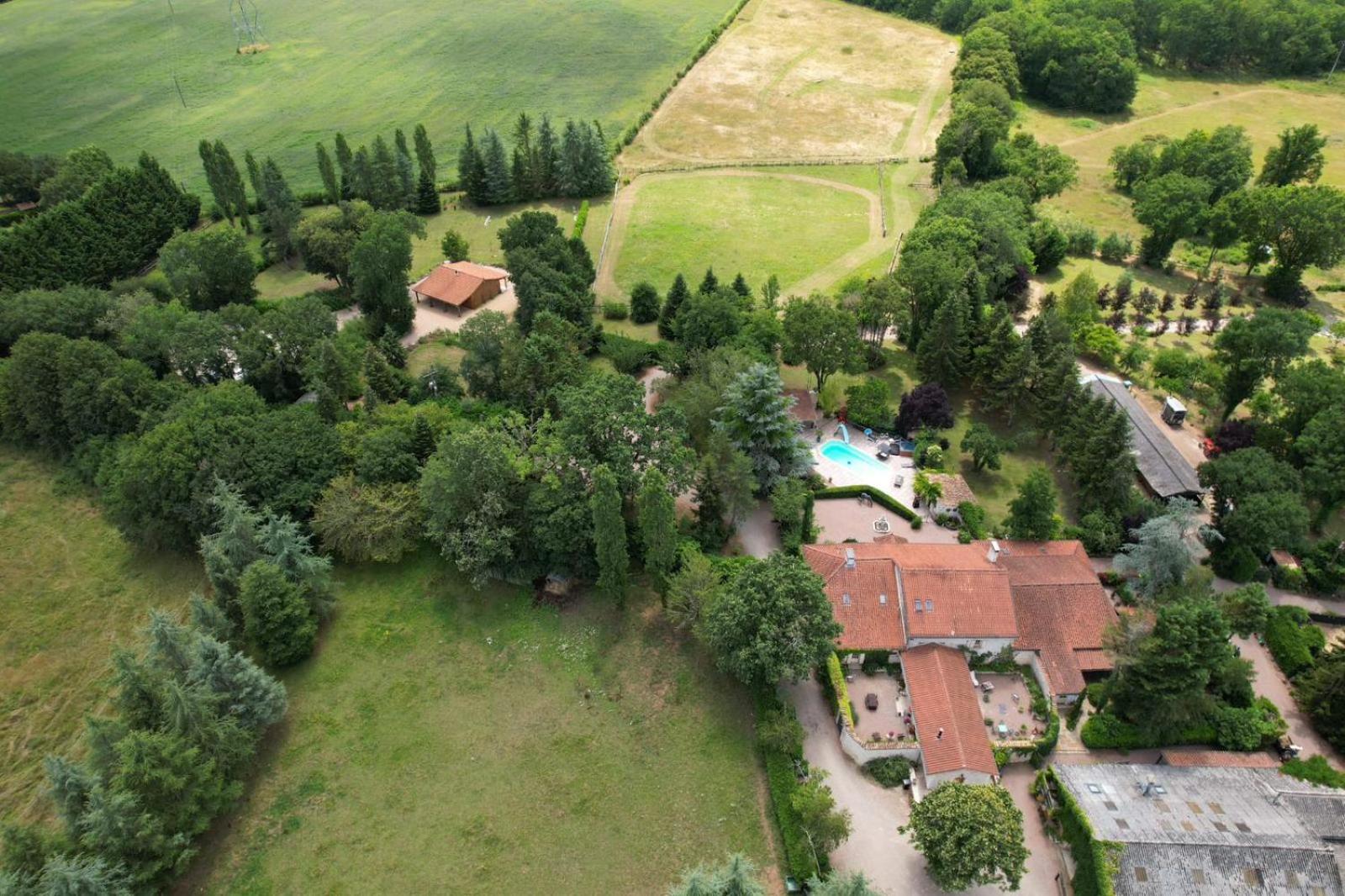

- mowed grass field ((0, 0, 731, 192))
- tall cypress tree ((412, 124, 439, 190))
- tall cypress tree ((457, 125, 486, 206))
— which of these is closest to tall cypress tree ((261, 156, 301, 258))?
tall cypress tree ((412, 124, 439, 190))

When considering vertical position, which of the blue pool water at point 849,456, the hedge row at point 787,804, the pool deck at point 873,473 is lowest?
the hedge row at point 787,804

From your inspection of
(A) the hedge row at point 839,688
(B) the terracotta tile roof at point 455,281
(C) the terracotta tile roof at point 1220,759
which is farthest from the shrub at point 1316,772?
(B) the terracotta tile roof at point 455,281

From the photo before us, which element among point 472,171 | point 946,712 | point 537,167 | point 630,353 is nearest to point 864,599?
point 946,712

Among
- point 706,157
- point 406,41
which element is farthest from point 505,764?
point 406,41

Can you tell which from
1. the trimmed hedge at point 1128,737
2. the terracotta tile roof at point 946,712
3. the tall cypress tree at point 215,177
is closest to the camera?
the terracotta tile roof at point 946,712

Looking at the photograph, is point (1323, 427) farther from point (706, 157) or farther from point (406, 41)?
point (406, 41)

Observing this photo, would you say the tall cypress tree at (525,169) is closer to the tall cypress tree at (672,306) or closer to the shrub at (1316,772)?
the tall cypress tree at (672,306)

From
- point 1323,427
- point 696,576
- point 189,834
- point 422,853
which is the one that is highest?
point 1323,427
